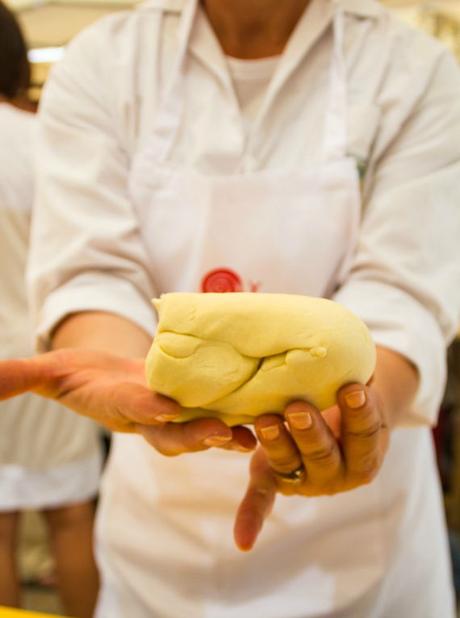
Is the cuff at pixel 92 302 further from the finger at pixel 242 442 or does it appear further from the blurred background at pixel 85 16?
the blurred background at pixel 85 16

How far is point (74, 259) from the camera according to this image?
38.8 inches

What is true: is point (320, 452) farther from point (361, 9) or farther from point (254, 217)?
point (361, 9)

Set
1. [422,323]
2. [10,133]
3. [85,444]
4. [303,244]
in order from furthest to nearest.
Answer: [85,444] → [10,133] → [303,244] → [422,323]

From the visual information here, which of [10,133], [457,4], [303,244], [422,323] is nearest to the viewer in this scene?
[422,323]

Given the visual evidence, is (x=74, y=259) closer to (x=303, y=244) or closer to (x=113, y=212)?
(x=113, y=212)

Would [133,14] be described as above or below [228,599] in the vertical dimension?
above

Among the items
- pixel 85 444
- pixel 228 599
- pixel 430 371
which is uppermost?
pixel 430 371

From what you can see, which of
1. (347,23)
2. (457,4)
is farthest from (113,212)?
(457,4)

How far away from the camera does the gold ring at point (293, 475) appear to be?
0.73m

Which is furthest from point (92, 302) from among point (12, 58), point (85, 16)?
point (85, 16)

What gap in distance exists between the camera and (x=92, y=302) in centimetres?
95

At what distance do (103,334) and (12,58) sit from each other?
3.71 feet

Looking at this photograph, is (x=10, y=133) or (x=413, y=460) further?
(x=10, y=133)

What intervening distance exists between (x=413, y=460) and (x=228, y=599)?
33 cm
